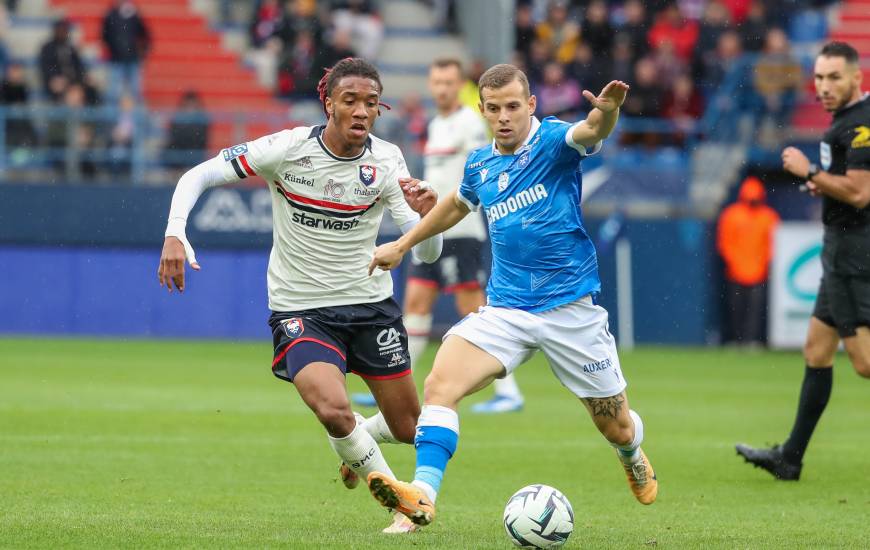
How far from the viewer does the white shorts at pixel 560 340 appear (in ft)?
22.0

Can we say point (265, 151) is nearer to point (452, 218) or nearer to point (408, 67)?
point (452, 218)

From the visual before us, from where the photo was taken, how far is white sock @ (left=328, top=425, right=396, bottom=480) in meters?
6.73

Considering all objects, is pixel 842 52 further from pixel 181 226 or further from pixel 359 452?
pixel 181 226

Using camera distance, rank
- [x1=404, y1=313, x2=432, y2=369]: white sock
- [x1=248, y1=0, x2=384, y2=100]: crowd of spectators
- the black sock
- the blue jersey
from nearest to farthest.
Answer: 1. the blue jersey
2. the black sock
3. [x1=404, y1=313, x2=432, y2=369]: white sock
4. [x1=248, y1=0, x2=384, y2=100]: crowd of spectators

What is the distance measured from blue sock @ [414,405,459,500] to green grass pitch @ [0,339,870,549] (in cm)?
30

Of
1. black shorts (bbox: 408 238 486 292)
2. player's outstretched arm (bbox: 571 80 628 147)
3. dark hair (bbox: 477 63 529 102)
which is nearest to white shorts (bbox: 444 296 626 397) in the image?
player's outstretched arm (bbox: 571 80 628 147)

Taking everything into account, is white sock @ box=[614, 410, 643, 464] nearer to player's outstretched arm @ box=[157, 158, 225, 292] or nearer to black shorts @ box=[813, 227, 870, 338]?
black shorts @ box=[813, 227, 870, 338]

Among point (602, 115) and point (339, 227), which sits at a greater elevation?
point (602, 115)

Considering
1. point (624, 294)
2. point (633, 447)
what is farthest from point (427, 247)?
point (624, 294)

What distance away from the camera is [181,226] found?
6785mm

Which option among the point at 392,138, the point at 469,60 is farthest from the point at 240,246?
the point at 469,60

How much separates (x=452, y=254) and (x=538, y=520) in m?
6.37

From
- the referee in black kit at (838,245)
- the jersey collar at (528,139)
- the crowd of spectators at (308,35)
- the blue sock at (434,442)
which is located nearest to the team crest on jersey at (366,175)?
the jersey collar at (528,139)

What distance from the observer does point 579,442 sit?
10453mm
